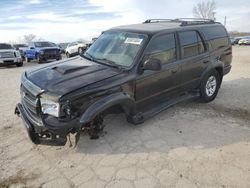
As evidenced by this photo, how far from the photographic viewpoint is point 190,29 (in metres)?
5.60

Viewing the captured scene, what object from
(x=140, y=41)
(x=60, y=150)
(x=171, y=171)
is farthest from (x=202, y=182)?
(x=140, y=41)

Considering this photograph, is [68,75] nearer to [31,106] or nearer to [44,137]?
[31,106]

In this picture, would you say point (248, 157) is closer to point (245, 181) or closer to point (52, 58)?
point (245, 181)

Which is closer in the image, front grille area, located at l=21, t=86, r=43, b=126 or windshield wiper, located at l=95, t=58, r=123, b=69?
front grille area, located at l=21, t=86, r=43, b=126

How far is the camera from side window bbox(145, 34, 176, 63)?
464cm

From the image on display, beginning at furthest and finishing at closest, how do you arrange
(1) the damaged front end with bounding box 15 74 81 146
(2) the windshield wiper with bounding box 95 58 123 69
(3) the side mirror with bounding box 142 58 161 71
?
1. (2) the windshield wiper with bounding box 95 58 123 69
2. (3) the side mirror with bounding box 142 58 161 71
3. (1) the damaged front end with bounding box 15 74 81 146

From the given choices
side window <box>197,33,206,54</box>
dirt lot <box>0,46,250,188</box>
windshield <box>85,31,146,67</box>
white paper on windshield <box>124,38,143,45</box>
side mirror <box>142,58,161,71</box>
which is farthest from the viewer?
side window <box>197,33,206,54</box>

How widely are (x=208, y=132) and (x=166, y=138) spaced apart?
32.9 inches

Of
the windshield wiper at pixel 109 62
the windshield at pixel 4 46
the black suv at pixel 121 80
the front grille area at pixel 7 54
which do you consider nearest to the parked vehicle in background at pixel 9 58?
the front grille area at pixel 7 54

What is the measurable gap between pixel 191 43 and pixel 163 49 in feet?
3.26

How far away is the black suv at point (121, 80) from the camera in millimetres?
3607

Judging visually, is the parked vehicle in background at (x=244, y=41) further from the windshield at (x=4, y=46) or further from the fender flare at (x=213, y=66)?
the fender flare at (x=213, y=66)

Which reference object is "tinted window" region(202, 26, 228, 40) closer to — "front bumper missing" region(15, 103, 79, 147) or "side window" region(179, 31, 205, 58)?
"side window" region(179, 31, 205, 58)

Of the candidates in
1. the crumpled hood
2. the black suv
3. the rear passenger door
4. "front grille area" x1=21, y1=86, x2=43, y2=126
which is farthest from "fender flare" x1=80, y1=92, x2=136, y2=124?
the rear passenger door
